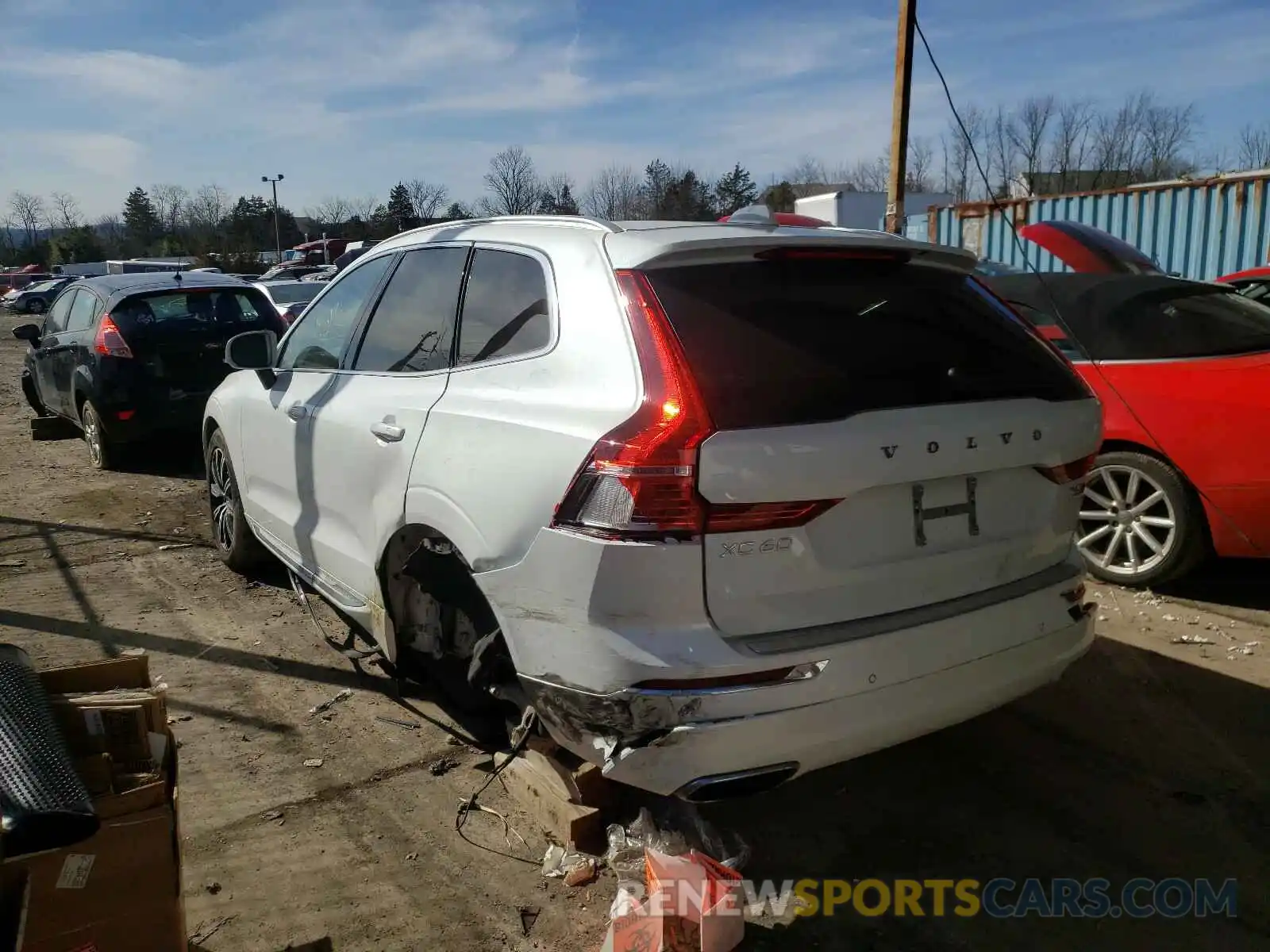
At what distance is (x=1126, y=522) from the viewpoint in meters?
5.04

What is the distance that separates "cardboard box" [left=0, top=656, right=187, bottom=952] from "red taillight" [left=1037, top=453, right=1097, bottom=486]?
2.47 meters

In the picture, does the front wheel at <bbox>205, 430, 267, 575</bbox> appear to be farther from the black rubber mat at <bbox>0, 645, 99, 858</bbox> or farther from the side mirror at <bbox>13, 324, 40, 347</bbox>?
the side mirror at <bbox>13, 324, 40, 347</bbox>

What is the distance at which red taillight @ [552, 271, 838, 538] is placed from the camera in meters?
2.31

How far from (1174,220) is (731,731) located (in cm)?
1509

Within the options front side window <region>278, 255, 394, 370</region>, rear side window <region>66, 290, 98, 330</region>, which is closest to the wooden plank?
front side window <region>278, 255, 394, 370</region>

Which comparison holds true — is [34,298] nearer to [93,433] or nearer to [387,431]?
[93,433]

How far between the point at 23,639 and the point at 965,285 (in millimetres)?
4470

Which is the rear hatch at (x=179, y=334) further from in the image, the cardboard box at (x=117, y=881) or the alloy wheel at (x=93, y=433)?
the cardboard box at (x=117, y=881)

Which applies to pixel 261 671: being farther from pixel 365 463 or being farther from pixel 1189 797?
pixel 1189 797

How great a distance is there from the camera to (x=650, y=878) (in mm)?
2549

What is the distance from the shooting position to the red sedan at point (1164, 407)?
450 cm

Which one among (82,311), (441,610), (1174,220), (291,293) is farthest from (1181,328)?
(291,293)

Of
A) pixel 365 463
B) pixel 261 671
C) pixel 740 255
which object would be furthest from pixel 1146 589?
pixel 261 671

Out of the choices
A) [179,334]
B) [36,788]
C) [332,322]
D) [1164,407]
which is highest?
[332,322]
